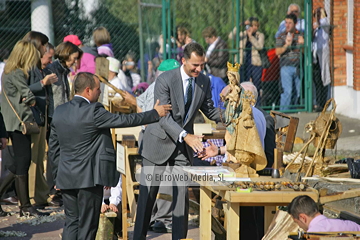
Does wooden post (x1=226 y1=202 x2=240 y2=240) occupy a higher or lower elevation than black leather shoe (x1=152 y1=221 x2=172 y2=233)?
higher

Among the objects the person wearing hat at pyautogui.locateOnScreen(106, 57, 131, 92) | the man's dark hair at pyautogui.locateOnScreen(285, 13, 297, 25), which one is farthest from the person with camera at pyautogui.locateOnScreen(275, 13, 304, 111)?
the person wearing hat at pyautogui.locateOnScreen(106, 57, 131, 92)

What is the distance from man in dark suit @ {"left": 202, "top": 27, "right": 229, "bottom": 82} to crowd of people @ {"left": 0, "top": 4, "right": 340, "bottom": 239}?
6.67ft

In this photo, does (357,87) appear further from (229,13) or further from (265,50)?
(229,13)

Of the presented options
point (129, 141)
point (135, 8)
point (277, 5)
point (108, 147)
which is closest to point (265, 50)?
point (277, 5)

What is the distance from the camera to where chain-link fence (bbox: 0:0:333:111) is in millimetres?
12664

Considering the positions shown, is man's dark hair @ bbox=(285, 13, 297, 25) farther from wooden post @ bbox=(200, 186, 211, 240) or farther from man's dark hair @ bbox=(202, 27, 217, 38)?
wooden post @ bbox=(200, 186, 211, 240)

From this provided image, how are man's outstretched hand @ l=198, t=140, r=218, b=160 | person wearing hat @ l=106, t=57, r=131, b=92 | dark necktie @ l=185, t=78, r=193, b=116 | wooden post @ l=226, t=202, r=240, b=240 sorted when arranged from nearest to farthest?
wooden post @ l=226, t=202, r=240, b=240 < man's outstretched hand @ l=198, t=140, r=218, b=160 < dark necktie @ l=185, t=78, r=193, b=116 < person wearing hat @ l=106, t=57, r=131, b=92

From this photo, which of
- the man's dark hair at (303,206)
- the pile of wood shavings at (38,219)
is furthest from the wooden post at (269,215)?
the pile of wood shavings at (38,219)

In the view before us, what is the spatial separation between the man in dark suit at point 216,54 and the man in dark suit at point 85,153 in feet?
22.9

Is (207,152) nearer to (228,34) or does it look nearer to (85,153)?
(85,153)

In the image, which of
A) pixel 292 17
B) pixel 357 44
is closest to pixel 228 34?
pixel 292 17

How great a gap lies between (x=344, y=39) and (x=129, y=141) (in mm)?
6814

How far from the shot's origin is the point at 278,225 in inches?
186

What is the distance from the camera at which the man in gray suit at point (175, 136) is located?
5652 millimetres
